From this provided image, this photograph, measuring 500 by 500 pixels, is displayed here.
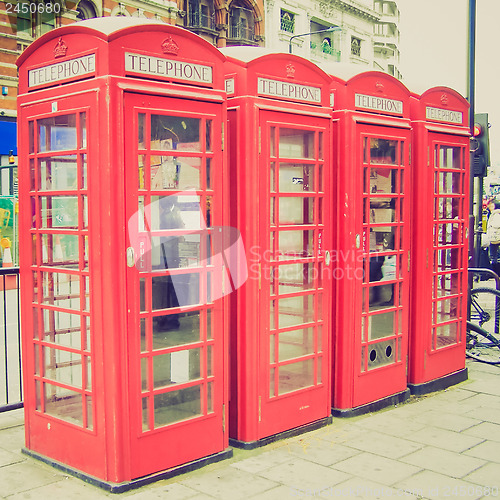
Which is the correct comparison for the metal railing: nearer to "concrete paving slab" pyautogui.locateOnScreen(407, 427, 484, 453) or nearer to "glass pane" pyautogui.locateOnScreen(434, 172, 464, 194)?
"concrete paving slab" pyautogui.locateOnScreen(407, 427, 484, 453)

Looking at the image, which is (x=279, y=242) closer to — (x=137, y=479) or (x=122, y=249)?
(x=122, y=249)

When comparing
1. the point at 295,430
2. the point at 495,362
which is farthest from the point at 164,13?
the point at 295,430

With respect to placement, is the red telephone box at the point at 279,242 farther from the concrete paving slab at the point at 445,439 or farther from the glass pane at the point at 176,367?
the concrete paving slab at the point at 445,439

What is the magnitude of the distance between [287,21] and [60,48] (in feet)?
110

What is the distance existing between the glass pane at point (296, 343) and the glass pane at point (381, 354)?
77cm

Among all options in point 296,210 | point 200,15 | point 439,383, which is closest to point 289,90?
point 296,210

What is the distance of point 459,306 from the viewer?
21.6 ft

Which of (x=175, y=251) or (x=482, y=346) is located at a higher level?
(x=175, y=251)

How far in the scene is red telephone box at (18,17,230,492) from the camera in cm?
373

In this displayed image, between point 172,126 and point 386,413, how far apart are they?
10.2 feet

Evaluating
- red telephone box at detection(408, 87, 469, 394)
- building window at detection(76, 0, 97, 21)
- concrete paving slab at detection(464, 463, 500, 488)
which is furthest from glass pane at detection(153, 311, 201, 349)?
building window at detection(76, 0, 97, 21)

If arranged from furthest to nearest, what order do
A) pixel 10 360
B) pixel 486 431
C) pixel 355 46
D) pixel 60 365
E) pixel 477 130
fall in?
pixel 355 46 < pixel 477 130 < pixel 10 360 < pixel 486 431 < pixel 60 365

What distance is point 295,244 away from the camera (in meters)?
4.86

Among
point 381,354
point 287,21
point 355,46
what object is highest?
point 355,46
